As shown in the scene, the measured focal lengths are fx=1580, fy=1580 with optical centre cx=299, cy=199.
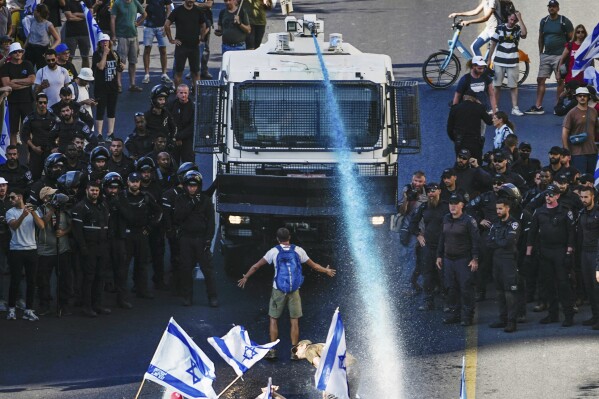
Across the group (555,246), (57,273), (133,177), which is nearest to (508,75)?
(555,246)

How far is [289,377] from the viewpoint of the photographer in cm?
1861

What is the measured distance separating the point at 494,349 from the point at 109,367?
469cm

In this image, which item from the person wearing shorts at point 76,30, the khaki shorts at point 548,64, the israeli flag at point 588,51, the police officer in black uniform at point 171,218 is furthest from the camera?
the person wearing shorts at point 76,30

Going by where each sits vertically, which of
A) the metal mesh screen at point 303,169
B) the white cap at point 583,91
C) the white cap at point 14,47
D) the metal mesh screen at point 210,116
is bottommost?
the metal mesh screen at point 303,169

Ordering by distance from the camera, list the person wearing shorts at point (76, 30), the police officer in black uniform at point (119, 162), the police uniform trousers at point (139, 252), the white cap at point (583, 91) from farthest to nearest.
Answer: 1. the person wearing shorts at point (76, 30)
2. the white cap at point (583, 91)
3. the police officer in black uniform at point (119, 162)
4. the police uniform trousers at point (139, 252)

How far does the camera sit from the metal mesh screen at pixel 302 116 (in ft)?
70.4

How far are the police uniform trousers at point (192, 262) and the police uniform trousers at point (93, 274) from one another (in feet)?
3.52

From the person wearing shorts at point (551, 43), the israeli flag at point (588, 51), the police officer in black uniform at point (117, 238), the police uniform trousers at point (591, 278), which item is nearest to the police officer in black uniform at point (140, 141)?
the police officer in black uniform at point (117, 238)

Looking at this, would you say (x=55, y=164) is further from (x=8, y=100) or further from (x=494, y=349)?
(x=494, y=349)

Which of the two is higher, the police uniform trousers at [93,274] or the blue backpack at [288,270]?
the blue backpack at [288,270]

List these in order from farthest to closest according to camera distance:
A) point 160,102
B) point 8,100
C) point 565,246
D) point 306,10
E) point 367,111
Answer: point 306,10
point 8,100
point 160,102
point 367,111
point 565,246

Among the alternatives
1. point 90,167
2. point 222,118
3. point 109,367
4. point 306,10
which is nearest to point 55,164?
point 90,167

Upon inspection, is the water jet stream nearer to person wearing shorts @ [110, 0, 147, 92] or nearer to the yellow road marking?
the yellow road marking

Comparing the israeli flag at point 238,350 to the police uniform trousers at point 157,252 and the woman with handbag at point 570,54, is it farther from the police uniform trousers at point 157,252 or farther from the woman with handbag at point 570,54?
the woman with handbag at point 570,54
